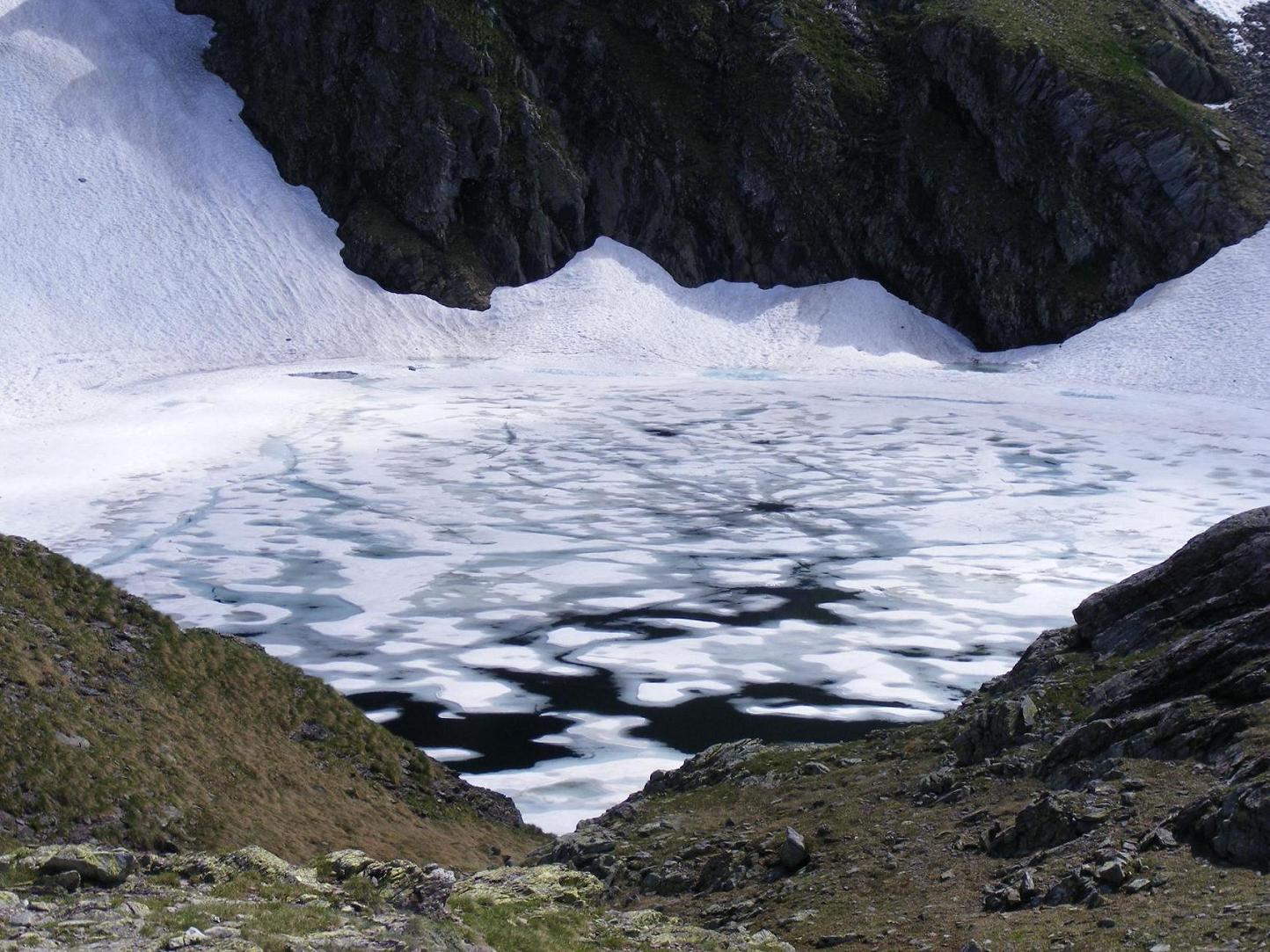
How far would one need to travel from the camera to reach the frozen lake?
1819 centimetres

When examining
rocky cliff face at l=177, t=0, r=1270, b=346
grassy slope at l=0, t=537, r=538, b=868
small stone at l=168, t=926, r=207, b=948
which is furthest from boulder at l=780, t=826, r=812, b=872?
rocky cliff face at l=177, t=0, r=1270, b=346

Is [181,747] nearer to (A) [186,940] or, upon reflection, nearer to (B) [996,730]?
(A) [186,940]

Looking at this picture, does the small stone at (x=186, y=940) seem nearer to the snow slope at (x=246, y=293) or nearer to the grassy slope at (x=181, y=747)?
the grassy slope at (x=181, y=747)

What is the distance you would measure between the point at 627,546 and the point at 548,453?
31.8 ft

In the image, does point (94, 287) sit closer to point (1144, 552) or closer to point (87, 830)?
point (1144, 552)

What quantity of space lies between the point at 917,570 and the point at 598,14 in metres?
48.2

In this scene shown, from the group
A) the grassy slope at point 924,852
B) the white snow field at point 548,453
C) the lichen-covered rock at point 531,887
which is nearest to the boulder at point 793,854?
the grassy slope at point 924,852

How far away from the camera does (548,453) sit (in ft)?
116

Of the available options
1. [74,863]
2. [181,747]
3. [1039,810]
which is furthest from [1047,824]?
[181,747]

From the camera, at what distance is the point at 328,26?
2457 inches

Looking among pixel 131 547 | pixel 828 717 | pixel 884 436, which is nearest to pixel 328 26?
pixel 884 436

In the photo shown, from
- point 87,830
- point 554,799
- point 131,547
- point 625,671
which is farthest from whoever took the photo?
point 131,547

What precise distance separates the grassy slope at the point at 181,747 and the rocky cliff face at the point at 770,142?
44.2m

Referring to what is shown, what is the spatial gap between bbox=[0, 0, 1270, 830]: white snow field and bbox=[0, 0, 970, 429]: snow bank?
19 centimetres
